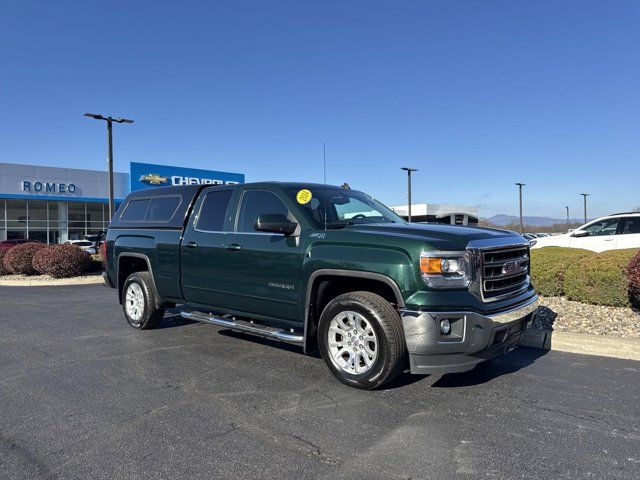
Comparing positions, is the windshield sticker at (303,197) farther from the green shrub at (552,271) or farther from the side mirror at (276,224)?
the green shrub at (552,271)

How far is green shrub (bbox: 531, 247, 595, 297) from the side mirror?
17.9ft

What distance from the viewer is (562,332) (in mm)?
6184

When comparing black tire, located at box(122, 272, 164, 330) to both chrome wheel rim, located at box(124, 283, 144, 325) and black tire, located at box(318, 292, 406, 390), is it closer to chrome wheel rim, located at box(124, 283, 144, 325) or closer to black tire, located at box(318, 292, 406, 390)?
chrome wheel rim, located at box(124, 283, 144, 325)

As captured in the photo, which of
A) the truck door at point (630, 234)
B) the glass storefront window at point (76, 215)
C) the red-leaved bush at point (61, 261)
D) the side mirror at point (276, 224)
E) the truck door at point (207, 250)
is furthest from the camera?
the glass storefront window at point (76, 215)

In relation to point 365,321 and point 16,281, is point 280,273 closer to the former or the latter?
point 365,321

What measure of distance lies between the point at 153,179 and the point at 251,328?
2231cm

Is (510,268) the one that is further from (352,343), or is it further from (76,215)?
(76,215)

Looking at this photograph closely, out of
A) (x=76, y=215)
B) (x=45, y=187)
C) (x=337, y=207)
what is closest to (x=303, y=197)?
(x=337, y=207)

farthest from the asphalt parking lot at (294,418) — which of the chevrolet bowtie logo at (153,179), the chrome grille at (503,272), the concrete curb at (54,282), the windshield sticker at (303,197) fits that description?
the chevrolet bowtie logo at (153,179)

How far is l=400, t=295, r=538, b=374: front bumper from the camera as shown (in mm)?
4043

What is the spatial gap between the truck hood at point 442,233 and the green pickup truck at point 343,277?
0.01 meters

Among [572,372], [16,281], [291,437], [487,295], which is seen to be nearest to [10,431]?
[291,437]

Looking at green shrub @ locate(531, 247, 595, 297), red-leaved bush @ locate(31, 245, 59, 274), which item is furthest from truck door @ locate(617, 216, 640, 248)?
red-leaved bush @ locate(31, 245, 59, 274)

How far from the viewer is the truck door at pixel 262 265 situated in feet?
16.6
